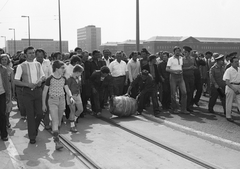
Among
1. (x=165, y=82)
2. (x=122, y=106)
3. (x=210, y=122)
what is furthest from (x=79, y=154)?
(x=165, y=82)

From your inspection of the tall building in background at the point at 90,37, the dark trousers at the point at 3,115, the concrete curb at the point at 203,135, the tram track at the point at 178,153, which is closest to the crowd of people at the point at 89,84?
the dark trousers at the point at 3,115

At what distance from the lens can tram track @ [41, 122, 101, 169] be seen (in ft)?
18.1

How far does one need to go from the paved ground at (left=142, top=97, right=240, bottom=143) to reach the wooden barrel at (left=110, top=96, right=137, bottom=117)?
97cm

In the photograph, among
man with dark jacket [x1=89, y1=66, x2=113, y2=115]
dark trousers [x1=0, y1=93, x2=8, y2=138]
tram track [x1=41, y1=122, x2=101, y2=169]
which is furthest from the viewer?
man with dark jacket [x1=89, y1=66, x2=113, y2=115]

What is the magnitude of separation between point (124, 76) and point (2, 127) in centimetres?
497

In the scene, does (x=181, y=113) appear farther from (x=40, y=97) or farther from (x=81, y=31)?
(x=81, y=31)

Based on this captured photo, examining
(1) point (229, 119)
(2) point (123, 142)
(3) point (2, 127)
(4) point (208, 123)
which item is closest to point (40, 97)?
(3) point (2, 127)

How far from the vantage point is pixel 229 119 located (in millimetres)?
8969

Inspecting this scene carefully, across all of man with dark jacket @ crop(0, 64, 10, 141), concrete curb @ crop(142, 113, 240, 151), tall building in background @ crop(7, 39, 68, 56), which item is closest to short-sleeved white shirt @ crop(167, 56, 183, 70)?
concrete curb @ crop(142, 113, 240, 151)

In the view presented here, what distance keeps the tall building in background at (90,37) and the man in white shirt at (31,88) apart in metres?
171

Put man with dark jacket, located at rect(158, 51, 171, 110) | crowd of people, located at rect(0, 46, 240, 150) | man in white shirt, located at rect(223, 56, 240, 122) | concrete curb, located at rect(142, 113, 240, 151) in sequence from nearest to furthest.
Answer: concrete curb, located at rect(142, 113, 240, 151)
crowd of people, located at rect(0, 46, 240, 150)
man in white shirt, located at rect(223, 56, 240, 122)
man with dark jacket, located at rect(158, 51, 171, 110)

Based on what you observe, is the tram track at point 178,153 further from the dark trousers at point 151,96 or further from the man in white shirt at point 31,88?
the man in white shirt at point 31,88

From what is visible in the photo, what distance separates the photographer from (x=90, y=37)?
594 feet

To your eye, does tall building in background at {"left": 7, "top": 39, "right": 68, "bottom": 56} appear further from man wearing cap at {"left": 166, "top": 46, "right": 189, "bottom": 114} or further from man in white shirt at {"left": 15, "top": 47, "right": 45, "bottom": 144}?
man in white shirt at {"left": 15, "top": 47, "right": 45, "bottom": 144}
